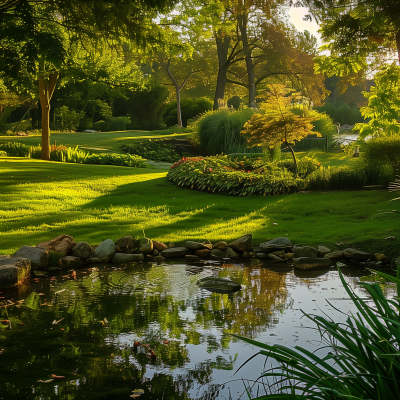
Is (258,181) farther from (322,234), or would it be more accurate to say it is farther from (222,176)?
(322,234)

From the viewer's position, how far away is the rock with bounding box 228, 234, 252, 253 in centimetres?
725

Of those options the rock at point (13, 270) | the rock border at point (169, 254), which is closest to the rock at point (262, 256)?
the rock border at point (169, 254)

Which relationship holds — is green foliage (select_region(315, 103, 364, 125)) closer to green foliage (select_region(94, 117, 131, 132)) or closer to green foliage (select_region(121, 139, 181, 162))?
green foliage (select_region(94, 117, 131, 132))

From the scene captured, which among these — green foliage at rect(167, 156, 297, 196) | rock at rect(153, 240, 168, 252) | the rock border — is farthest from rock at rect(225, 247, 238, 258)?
green foliage at rect(167, 156, 297, 196)

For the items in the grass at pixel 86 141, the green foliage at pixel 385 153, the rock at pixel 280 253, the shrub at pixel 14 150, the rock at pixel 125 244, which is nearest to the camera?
the rock at pixel 280 253

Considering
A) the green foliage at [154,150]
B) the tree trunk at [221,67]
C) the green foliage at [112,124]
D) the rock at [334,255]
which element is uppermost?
the tree trunk at [221,67]

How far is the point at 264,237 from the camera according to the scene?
7602mm

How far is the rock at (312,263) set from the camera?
6.59m

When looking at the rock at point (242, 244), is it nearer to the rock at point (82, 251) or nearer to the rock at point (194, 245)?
the rock at point (194, 245)

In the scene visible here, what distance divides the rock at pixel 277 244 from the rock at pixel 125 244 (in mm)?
2083

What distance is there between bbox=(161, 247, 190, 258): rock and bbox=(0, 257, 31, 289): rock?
207 cm

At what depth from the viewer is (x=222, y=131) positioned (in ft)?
62.2

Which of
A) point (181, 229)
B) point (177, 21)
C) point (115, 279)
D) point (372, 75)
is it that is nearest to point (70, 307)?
point (115, 279)

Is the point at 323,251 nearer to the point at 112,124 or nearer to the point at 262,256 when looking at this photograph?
the point at 262,256
